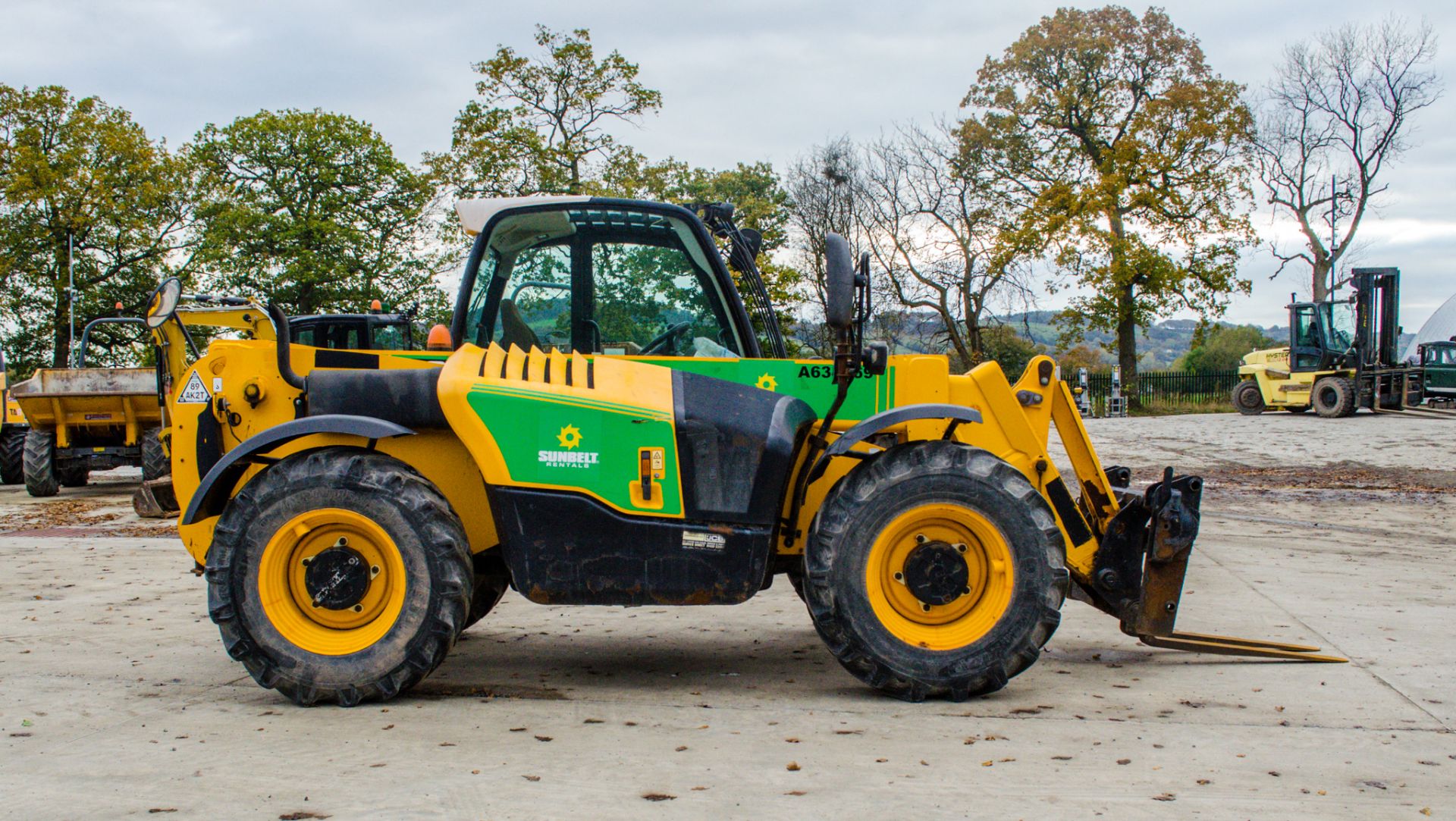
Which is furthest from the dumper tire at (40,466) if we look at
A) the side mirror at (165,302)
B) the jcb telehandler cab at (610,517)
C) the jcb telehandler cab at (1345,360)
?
the jcb telehandler cab at (1345,360)

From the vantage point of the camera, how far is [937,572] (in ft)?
15.4

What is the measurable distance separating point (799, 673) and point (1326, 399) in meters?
28.1

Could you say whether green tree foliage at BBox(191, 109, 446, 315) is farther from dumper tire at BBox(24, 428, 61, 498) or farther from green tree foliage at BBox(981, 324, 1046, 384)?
dumper tire at BBox(24, 428, 61, 498)

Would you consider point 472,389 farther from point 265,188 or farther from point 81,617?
point 265,188

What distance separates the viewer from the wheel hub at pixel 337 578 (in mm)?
4680

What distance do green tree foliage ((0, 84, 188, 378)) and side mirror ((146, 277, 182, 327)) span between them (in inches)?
1601

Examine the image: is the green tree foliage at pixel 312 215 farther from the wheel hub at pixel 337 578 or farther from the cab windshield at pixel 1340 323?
the wheel hub at pixel 337 578

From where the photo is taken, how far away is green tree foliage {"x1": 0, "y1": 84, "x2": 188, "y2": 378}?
4078 cm

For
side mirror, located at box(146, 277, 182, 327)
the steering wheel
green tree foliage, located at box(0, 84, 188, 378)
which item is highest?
green tree foliage, located at box(0, 84, 188, 378)

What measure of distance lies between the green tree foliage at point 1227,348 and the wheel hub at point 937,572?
58.3 meters

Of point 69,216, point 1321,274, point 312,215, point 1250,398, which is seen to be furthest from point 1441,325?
point 69,216

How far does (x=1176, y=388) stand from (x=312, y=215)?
105ft

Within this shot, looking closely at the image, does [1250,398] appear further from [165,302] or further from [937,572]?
[165,302]

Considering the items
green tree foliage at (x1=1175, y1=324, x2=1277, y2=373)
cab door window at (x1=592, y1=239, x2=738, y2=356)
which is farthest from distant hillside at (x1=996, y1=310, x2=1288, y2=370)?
cab door window at (x1=592, y1=239, x2=738, y2=356)
